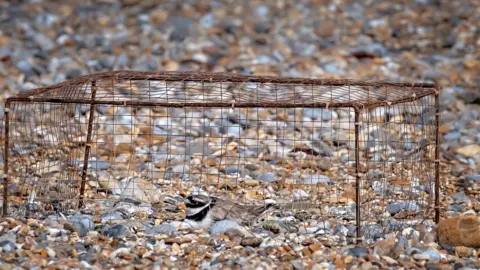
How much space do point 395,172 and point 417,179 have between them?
19 centimetres

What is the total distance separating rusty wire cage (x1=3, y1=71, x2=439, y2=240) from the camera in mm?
6523

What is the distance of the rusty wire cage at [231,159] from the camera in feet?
21.4

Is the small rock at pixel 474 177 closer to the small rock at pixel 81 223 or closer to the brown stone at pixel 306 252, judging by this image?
Answer: the brown stone at pixel 306 252

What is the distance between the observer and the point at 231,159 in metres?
8.27

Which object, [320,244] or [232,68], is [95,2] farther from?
[320,244]

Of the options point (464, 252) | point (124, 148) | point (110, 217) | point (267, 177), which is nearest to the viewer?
point (464, 252)

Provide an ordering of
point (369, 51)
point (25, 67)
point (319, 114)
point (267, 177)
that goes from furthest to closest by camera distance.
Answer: point (369, 51) → point (25, 67) → point (319, 114) → point (267, 177)

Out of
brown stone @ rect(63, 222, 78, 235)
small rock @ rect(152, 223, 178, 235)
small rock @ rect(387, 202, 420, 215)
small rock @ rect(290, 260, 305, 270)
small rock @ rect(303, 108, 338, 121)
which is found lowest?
small rock @ rect(290, 260, 305, 270)

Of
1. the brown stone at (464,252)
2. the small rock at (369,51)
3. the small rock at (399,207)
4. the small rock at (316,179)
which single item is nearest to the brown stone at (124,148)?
the small rock at (316,179)

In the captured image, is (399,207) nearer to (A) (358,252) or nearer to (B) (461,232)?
(B) (461,232)

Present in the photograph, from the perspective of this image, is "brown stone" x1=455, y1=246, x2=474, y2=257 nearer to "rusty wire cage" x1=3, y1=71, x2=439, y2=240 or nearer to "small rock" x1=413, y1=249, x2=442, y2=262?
"small rock" x1=413, y1=249, x2=442, y2=262

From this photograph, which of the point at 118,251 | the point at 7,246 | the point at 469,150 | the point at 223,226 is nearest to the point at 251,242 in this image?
the point at 223,226

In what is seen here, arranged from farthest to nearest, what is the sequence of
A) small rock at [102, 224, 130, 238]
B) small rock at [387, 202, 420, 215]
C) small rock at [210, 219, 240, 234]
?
1. small rock at [387, 202, 420, 215]
2. small rock at [210, 219, 240, 234]
3. small rock at [102, 224, 130, 238]

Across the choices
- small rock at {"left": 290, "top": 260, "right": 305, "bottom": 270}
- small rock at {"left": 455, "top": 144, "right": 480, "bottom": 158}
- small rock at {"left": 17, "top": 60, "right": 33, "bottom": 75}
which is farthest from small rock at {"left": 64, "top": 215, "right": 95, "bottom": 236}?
small rock at {"left": 17, "top": 60, "right": 33, "bottom": 75}
